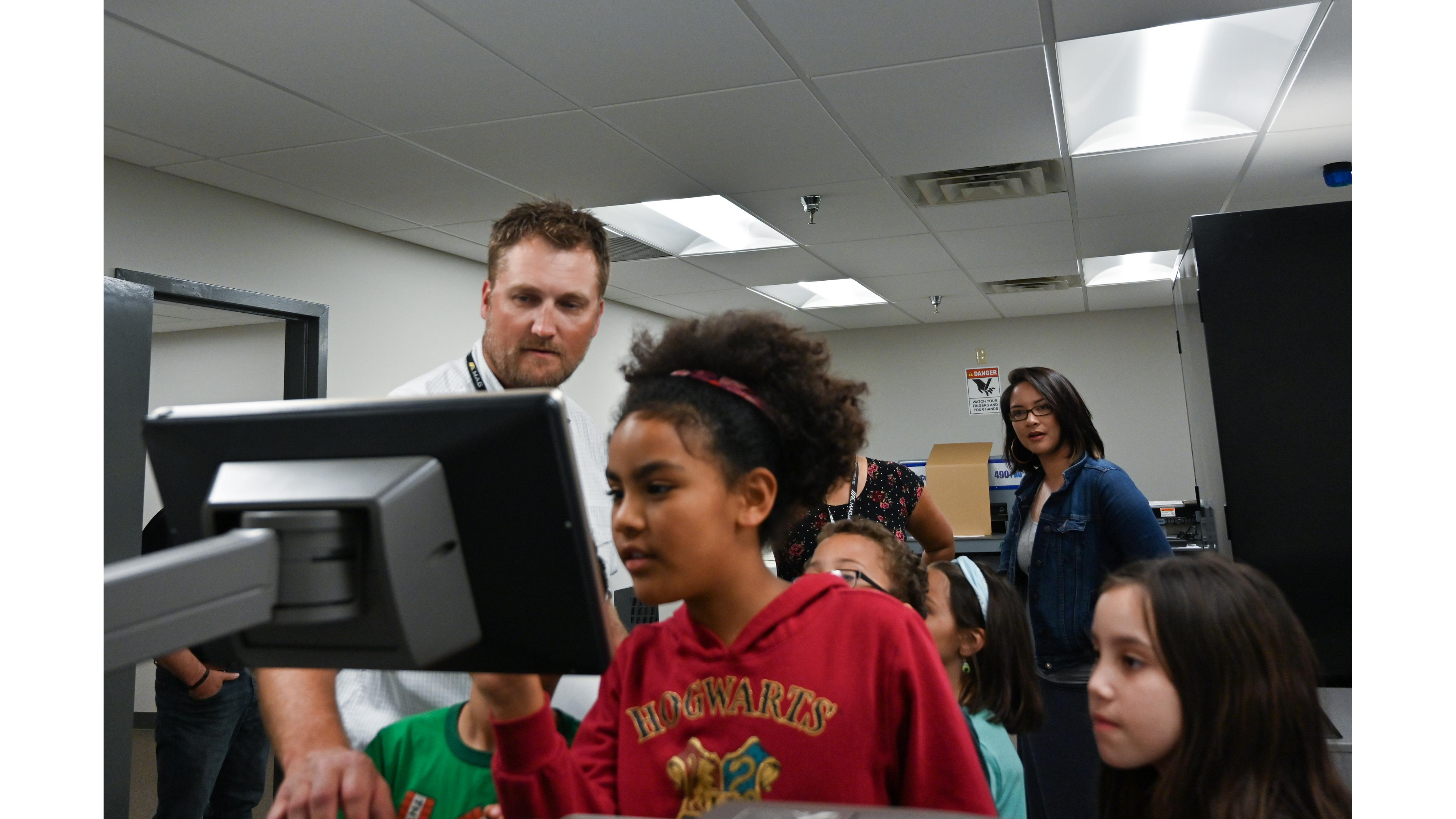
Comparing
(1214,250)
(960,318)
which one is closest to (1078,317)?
(960,318)

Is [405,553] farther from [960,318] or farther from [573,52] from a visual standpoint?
[960,318]

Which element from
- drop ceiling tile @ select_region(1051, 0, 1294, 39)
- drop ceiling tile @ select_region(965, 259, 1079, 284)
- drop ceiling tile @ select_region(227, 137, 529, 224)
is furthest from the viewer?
drop ceiling tile @ select_region(965, 259, 1079, 284)

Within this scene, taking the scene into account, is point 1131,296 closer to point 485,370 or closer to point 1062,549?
point 1062,549

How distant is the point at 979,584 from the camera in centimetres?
206

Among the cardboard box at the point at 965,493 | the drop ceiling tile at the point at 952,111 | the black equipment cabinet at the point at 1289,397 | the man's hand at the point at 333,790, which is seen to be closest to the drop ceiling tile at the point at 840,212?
the drop ceiling tile at the point at 952,111

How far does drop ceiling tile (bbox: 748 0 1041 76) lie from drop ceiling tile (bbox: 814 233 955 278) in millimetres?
2128

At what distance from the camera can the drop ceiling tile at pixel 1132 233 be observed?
180 inches

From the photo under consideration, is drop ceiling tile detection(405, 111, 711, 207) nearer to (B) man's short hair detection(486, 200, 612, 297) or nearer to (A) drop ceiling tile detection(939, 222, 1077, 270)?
(A) drop ceiling tile detection(939, 222, 1077, 270)

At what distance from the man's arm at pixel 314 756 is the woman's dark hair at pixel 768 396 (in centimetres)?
41

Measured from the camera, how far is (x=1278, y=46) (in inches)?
109

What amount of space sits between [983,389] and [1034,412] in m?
5.29

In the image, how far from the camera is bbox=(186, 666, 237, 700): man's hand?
8.66 feet

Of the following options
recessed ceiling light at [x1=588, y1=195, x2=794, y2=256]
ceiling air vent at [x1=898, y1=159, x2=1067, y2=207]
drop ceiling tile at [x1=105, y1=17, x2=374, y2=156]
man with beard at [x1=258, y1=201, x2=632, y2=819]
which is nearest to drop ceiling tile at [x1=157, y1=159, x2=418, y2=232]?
drop ceiling tile at [x1=105, y1=17, x2=374, y2=156]

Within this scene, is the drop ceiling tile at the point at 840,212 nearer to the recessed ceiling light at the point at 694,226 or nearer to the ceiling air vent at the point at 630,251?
the recessed ceiling light at the point at 694,226
